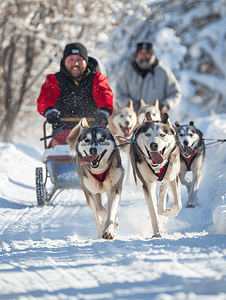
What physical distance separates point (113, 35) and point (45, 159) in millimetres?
8715

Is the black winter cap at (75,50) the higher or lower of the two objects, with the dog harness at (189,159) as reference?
higher

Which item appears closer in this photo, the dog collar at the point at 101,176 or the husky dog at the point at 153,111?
the dog collar at the point at 101,176

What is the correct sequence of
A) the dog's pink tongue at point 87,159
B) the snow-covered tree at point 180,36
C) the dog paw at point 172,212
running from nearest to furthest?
the dog's pink tongue at point 87,159
the dog paw at point 172,212
the snow-covered tree at point 180,36

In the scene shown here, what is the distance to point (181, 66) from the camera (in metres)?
14.4

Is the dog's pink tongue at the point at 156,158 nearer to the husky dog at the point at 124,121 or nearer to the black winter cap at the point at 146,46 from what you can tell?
the husky dog at the point at 124,121

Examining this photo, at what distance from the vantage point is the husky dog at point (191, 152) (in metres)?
3.94

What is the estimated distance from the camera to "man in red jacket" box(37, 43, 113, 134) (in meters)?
4.28

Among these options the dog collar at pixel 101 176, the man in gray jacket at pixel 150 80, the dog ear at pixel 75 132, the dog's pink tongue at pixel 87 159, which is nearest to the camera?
the dog's pink tongue at pixel 87 159

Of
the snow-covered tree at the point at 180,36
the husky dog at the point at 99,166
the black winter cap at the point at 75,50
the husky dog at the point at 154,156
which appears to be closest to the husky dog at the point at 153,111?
the black winter cap at the point at 75,50

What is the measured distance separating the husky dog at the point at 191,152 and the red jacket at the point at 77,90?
2.87 ft

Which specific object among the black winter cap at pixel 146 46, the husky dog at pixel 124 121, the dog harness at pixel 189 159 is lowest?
the dog harness at pixel 189 159

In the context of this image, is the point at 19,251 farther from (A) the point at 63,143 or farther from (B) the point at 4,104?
(B) the point at 4,104

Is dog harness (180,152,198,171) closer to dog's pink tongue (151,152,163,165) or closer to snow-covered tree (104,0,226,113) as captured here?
dog's pink tongue (151,152,163,165)

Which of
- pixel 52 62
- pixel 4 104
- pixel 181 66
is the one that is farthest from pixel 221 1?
pixel 4 104
